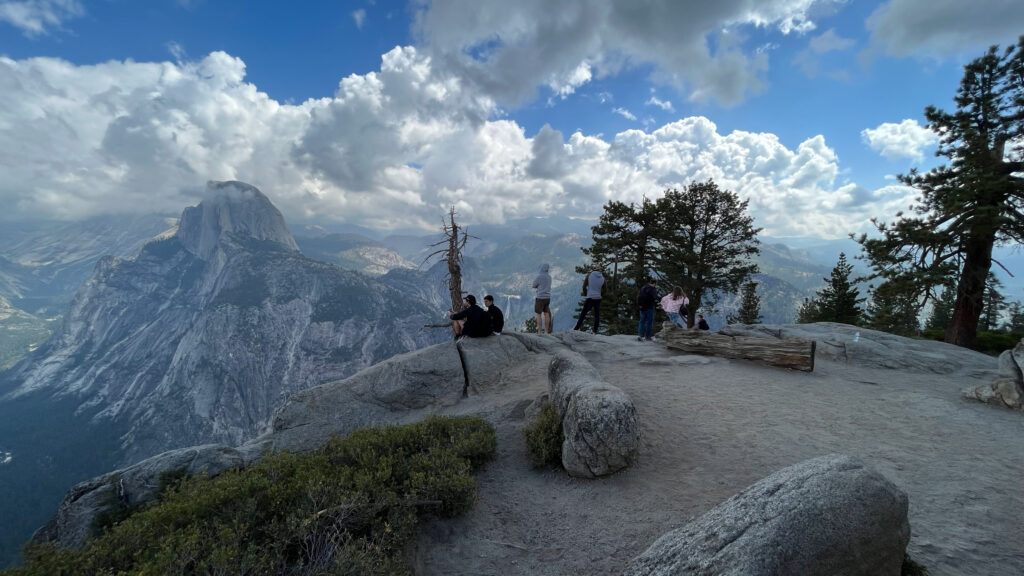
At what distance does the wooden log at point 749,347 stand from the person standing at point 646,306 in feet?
4.87

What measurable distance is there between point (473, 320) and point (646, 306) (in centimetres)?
835

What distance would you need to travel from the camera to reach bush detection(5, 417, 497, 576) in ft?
14.2

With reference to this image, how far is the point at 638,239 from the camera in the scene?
33594 millimetres

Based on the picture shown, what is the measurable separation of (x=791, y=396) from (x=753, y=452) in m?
4.91

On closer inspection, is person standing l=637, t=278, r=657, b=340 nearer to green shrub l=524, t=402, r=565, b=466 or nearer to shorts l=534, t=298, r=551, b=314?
shorts l=534, t=298, r=551, b=314

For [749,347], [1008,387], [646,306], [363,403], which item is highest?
[646,306]

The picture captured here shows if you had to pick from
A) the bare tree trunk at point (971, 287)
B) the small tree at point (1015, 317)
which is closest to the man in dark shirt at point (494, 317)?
the bare tree trunk at point (971, 287)

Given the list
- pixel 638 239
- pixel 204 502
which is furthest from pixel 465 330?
pixel 638 239

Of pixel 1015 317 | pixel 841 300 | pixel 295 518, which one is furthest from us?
pixel 1015 317

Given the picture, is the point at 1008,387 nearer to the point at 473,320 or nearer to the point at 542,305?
the point at 542,305

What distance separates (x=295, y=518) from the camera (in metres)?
5.07

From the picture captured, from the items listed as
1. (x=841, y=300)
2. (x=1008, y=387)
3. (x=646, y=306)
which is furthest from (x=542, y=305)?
(x=841, y=300)

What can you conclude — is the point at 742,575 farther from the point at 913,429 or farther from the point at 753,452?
the point at 913,429

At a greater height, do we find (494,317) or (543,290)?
(543,290)
